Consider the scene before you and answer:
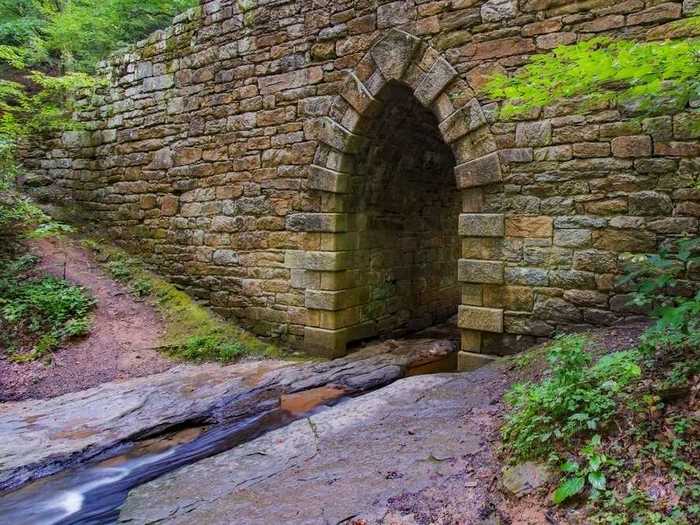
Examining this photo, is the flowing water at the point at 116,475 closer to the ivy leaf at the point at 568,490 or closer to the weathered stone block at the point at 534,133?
the ivy leaf at the point at 568,490

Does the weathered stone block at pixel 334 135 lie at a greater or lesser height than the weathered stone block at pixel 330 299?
greater

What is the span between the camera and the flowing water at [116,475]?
10.9 feet

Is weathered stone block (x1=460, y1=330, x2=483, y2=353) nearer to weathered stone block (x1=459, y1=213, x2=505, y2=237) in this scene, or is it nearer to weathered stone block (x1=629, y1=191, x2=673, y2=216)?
weathered stone block (x1=459, y1=213, x2=505, y2=237)

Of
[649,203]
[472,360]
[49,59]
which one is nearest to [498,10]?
[649,203]

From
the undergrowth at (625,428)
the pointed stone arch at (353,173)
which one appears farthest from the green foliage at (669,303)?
A: the pointed stone arch at (353,173)

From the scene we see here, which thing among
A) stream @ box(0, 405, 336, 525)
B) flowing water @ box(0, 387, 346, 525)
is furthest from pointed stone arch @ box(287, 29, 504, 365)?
stream @ box(0, 405, 336, 525)

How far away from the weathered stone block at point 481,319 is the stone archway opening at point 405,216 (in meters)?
1.89

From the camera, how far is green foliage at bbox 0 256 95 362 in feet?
20.2

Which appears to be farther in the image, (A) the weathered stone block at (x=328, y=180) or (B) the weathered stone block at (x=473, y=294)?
(A) the weathered stone block at (x=328, y=180)

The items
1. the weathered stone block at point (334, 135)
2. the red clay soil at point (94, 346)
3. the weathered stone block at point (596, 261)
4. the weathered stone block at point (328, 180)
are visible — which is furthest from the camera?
the weathered stone block at point (328, 180)

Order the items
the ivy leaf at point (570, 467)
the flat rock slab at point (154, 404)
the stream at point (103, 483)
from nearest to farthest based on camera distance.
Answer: the ivy leaf at point (570, 467) → the stream at point (103, 483) → the flat rock slab at point (154, 404)

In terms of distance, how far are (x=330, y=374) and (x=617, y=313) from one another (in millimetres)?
2995

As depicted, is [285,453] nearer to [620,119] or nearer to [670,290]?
[670,290]

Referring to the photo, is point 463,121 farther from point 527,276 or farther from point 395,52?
point 527,276
